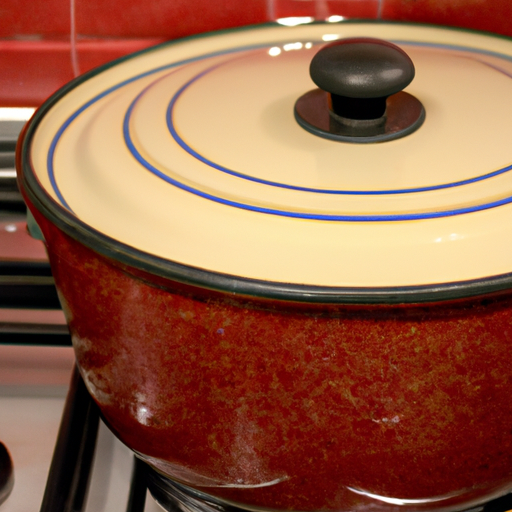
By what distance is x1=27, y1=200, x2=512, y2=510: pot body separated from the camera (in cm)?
45

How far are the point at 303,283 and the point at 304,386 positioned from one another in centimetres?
8

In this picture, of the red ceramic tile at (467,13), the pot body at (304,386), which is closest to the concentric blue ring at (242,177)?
the pot body at (304,386)

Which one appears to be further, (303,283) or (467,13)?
(467,13)

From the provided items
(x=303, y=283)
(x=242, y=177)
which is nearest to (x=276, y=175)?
(x=242, y=177)

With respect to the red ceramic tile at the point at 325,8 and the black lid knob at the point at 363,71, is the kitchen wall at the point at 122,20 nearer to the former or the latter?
the red ceramic tile at the point at 325,8

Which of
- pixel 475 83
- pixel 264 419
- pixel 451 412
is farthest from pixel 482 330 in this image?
pixel 475 83

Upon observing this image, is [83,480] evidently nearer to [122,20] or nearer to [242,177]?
[242,177]

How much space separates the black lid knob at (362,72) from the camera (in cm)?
58

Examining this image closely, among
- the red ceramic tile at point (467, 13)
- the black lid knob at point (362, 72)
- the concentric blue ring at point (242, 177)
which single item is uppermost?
the red ceramic tile at point (467, 13)

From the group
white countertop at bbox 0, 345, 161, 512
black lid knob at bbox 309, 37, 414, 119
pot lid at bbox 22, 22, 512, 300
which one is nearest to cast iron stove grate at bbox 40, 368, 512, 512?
white countertop at bbox 0, 345, 161, 512

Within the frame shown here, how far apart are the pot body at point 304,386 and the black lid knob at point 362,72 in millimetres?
237

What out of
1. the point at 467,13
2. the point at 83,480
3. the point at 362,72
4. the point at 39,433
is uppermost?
the point at 467,13

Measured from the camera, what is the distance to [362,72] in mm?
584

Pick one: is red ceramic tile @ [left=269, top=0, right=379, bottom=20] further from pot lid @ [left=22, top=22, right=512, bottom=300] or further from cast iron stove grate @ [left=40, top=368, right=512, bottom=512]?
cast iron stove grate @ [left=40, top=368, right=512, bottom=512]
